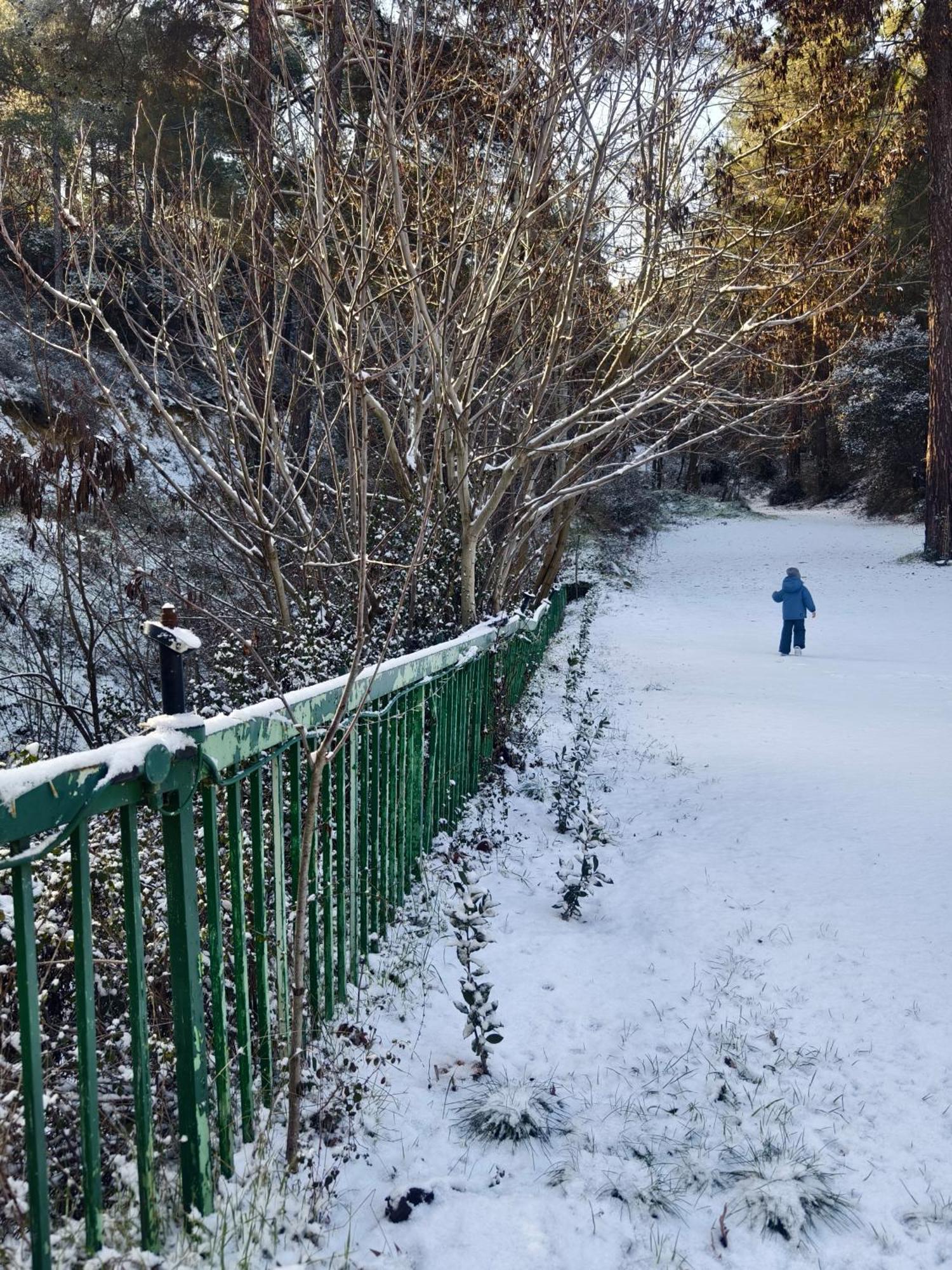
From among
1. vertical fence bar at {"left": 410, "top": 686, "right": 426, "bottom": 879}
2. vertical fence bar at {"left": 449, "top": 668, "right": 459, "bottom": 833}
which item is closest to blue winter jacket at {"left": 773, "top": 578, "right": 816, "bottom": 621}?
vertical fence bar at {"left": 449, "top": 668, "right": 459, "bottom": 833}

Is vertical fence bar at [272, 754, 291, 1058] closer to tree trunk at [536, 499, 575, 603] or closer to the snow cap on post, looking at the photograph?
the snow cap on post

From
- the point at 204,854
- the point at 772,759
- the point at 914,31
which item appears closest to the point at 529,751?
the point at 772,759

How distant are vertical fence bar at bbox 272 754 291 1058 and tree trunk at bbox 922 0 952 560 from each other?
58.4 ft

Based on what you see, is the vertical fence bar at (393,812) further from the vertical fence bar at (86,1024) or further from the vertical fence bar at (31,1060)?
the vertical fence bar at (31,1060)

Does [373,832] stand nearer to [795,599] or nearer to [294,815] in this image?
[294,815]

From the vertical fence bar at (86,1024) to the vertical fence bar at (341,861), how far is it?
52.2 inches

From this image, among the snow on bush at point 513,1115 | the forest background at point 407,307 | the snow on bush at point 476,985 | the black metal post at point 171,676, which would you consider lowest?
the snow on bush at point 513,1115

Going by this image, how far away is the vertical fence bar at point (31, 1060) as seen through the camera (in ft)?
4.60

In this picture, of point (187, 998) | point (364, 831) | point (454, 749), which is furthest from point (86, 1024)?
point (454, 749)

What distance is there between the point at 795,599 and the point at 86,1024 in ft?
38.2

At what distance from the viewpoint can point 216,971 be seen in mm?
2059

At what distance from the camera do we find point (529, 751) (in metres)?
6.89

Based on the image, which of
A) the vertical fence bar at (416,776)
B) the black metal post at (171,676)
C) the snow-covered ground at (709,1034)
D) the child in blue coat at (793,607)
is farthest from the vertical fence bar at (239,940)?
the child in blue coat at (793,607)

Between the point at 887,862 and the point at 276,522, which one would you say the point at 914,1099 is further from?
the point at 276,522
